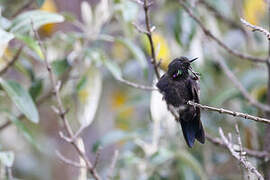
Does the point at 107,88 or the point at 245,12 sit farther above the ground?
the point at 245,12

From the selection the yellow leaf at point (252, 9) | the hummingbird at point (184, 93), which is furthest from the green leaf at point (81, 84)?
the yellow leaf at point (252, 9)

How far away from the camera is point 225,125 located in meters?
3.02

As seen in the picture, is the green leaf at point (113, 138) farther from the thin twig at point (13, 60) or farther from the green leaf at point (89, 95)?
the thin twig at point (13, 60)

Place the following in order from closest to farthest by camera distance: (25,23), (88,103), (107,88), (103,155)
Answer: (25,23), (88,103), (107,88), (103,155)

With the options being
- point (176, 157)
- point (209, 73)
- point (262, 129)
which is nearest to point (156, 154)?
point (176, 157)

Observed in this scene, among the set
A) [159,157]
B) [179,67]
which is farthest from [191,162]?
[179,67]

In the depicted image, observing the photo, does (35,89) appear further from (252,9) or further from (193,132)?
(252,9)

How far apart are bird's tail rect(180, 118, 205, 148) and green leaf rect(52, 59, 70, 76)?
0.90 m

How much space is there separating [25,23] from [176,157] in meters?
1.03

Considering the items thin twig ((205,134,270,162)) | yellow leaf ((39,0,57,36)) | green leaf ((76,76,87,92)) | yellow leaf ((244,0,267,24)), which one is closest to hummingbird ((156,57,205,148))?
thin twig ((205,134,270,162))

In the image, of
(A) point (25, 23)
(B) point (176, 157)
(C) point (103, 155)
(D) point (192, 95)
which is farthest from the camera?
(C) point (103, 155)

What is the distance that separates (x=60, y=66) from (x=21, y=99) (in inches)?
13.5

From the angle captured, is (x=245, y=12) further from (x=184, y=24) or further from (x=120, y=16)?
(x=120, y=16)

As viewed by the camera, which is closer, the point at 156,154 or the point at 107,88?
the point at 156,154
